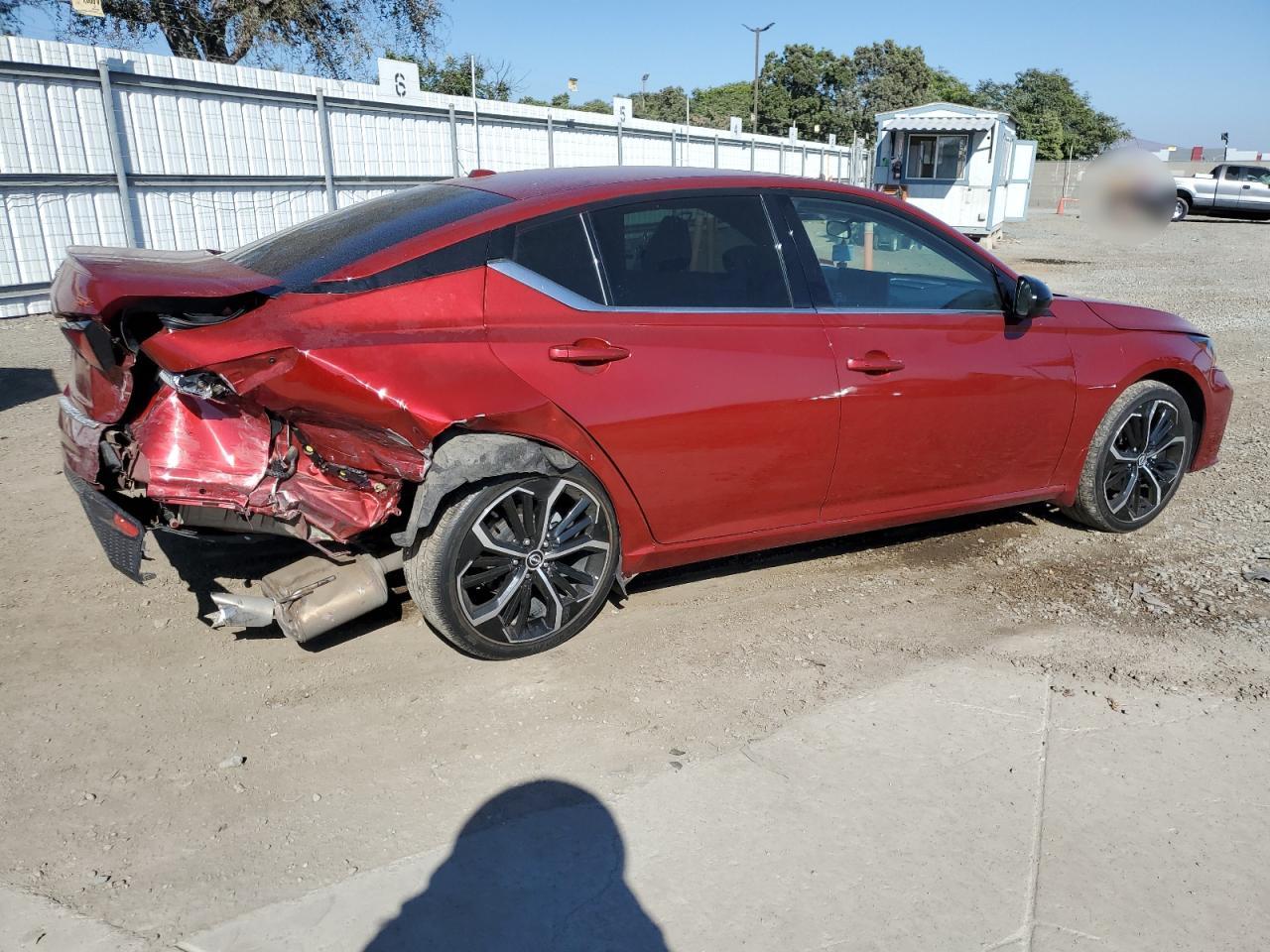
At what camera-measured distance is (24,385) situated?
7.65m

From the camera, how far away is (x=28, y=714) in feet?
10.7

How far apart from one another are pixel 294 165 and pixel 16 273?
12.7ft

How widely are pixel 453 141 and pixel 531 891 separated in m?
14.0

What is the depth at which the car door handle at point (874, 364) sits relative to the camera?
3.92 m

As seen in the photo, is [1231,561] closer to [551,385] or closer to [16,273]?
[551,385]

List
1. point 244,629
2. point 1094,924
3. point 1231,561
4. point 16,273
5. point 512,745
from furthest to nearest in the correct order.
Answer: point 16,273 → point 1231,561 → point 244,629 → point 512,745 → point 1094,924

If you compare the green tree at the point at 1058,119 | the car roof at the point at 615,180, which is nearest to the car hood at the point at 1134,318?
the car roof at the point at 615,180

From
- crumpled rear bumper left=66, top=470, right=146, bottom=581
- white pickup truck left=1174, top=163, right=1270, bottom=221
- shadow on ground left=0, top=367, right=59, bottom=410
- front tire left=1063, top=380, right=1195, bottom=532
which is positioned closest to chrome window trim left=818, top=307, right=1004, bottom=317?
front tire left=1063, top=380, right=1195, bottom=532

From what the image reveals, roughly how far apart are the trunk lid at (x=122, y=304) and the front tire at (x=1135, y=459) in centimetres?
382

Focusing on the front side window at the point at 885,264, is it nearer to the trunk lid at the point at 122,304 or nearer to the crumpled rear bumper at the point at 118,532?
the trunk lid at the point at 122,304

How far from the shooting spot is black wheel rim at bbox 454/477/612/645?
11.3ft

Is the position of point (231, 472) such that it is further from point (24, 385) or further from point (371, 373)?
point (24, 385)

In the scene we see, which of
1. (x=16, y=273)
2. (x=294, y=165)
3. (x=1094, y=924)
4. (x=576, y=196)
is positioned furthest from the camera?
(x=294, y=165)

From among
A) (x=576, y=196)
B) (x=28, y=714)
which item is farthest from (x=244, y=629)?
(x=576, y=196)
